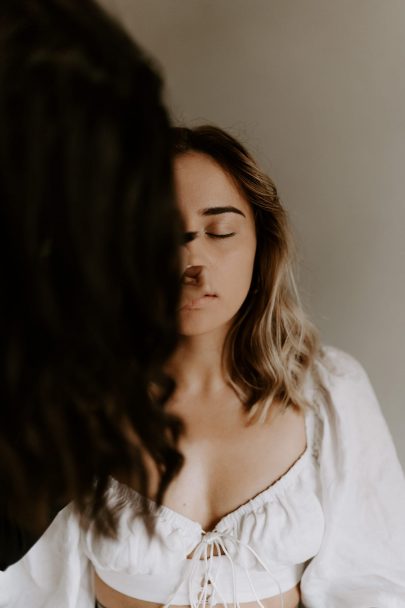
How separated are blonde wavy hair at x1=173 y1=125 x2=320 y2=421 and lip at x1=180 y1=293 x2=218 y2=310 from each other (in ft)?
0.60

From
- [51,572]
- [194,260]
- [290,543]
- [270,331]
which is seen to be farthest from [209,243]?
[51,572]

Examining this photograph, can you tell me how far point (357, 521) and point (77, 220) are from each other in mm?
763

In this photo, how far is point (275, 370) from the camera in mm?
949

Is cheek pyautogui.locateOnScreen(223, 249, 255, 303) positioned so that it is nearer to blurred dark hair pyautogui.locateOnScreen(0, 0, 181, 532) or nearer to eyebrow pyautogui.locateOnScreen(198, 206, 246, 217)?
eyebrow pyautogui.locateOnScreen(198, 206, 246, 217)

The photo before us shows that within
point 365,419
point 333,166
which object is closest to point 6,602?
point 365,419

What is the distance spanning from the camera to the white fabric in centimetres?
82

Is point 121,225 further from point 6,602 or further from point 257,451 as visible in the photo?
point 6,602

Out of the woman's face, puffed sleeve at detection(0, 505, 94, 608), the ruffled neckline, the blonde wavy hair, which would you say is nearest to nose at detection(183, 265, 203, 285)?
the woman's face

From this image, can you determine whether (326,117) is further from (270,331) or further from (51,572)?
(51,572)

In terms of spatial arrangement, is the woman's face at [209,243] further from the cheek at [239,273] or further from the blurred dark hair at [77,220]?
the blurred dark hair at [77,220]

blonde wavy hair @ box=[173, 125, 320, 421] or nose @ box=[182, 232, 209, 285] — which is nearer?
nose @ box=[182, 232, 209, 285]

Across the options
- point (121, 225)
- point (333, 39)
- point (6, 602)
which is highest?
point (333, 39)

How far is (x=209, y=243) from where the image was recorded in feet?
2.57

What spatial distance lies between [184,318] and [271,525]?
1.13 feet
